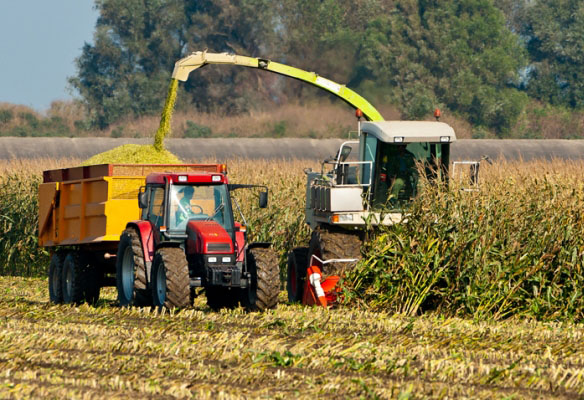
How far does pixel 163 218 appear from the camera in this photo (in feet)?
40.7

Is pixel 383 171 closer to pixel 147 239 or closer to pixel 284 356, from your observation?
pixel 147 239

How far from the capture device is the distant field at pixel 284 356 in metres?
7.39

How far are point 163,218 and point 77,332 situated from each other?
2.52 metres

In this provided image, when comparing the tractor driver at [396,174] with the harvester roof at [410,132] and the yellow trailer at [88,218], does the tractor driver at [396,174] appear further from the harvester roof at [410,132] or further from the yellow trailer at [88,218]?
the yellow trailer at [88,218]

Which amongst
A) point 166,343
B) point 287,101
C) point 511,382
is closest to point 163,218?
point 166,343

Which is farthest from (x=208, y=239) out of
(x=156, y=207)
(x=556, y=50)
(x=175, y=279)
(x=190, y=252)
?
(x=556, y=50)

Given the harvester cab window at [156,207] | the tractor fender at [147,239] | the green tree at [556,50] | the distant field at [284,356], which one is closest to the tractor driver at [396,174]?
the distant field at [284,356]

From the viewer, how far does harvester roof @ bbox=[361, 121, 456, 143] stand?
13727 mm

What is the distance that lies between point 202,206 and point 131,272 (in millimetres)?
1222

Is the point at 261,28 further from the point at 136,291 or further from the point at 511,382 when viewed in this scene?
the point at 511,382

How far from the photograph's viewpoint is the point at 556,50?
5419 centimetres

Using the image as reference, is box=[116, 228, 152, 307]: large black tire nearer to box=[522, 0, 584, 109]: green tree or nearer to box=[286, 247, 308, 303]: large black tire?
box=[286, 247, 308, 303]: large black tire

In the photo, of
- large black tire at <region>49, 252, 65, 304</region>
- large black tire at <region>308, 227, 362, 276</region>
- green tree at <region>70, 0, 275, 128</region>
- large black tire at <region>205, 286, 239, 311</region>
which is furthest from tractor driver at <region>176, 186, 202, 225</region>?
green tree at <region>70, 0, 275, 128</region>

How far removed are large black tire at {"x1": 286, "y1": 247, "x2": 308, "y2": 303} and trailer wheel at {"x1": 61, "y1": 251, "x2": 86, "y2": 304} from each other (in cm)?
296
